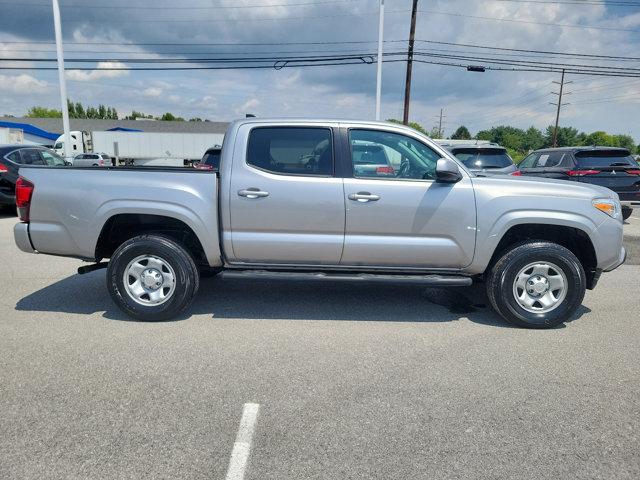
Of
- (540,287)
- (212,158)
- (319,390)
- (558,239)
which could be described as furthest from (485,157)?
(319,390)

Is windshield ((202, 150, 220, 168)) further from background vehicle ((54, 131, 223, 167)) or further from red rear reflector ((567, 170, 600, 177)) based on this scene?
background vehicle ((54, 131, 223, 167))

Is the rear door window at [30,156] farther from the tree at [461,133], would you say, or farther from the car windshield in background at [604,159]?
the tree at [461,133]

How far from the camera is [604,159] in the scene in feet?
35.1

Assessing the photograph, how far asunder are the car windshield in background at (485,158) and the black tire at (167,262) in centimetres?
868

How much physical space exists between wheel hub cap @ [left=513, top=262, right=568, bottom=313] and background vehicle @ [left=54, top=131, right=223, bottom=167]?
107ft

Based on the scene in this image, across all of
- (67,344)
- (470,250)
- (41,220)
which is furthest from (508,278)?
(41,220)

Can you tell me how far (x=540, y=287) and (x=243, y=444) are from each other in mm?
3294

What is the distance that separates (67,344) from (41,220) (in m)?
1.32

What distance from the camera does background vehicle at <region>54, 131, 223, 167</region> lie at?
1375 inches

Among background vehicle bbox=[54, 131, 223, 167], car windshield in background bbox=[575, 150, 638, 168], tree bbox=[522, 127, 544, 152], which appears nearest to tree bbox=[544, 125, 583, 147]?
tree bbox=[522, 127, 544, 152]

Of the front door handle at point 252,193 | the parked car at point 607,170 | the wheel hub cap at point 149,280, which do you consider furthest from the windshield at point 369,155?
the parked car at point 607,170

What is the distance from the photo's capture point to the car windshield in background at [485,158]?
1152 centimetres

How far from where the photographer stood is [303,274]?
4.64 meters

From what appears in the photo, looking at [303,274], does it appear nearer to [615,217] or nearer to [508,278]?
[508,278]
